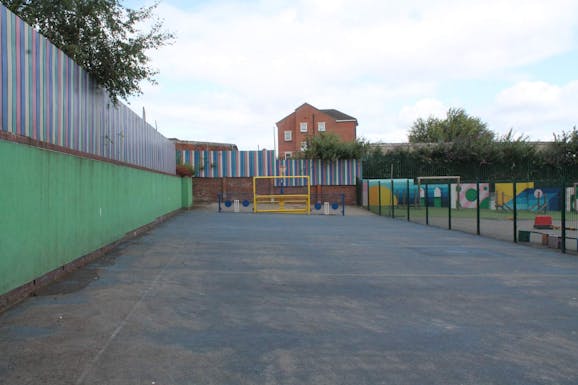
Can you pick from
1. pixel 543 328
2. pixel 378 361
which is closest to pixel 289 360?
pixel 378 361

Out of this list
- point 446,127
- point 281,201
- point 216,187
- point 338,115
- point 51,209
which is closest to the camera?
point 51,209

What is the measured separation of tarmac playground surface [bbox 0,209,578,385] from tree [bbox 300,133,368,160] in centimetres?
2440

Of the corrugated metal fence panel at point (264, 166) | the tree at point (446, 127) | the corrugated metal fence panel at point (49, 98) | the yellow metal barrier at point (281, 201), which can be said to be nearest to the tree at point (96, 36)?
the corrugated metal fence panel at point (49, 98)

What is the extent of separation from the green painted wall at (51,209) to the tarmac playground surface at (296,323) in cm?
45

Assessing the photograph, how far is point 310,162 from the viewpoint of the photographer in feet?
115

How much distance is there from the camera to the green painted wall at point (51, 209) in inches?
238

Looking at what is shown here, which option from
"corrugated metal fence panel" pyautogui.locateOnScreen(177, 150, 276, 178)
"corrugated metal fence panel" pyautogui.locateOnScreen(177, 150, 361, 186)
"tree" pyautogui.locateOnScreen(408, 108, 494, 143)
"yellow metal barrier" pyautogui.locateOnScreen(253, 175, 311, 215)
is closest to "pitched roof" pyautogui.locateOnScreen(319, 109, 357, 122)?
"tree" pyautogui.locateOnScreen(408, 108, 494, 143)

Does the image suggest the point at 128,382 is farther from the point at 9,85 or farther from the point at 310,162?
the point at 310,162

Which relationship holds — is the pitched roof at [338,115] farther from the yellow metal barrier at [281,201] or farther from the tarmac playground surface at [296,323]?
the tarmac playground surface at [296,323]

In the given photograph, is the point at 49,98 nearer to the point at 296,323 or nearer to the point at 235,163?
the point at 296,323

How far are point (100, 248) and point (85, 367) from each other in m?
6.31

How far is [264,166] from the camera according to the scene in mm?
34594

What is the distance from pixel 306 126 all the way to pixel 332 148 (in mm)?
46499

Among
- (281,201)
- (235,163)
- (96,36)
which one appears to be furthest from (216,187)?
(96,36)
